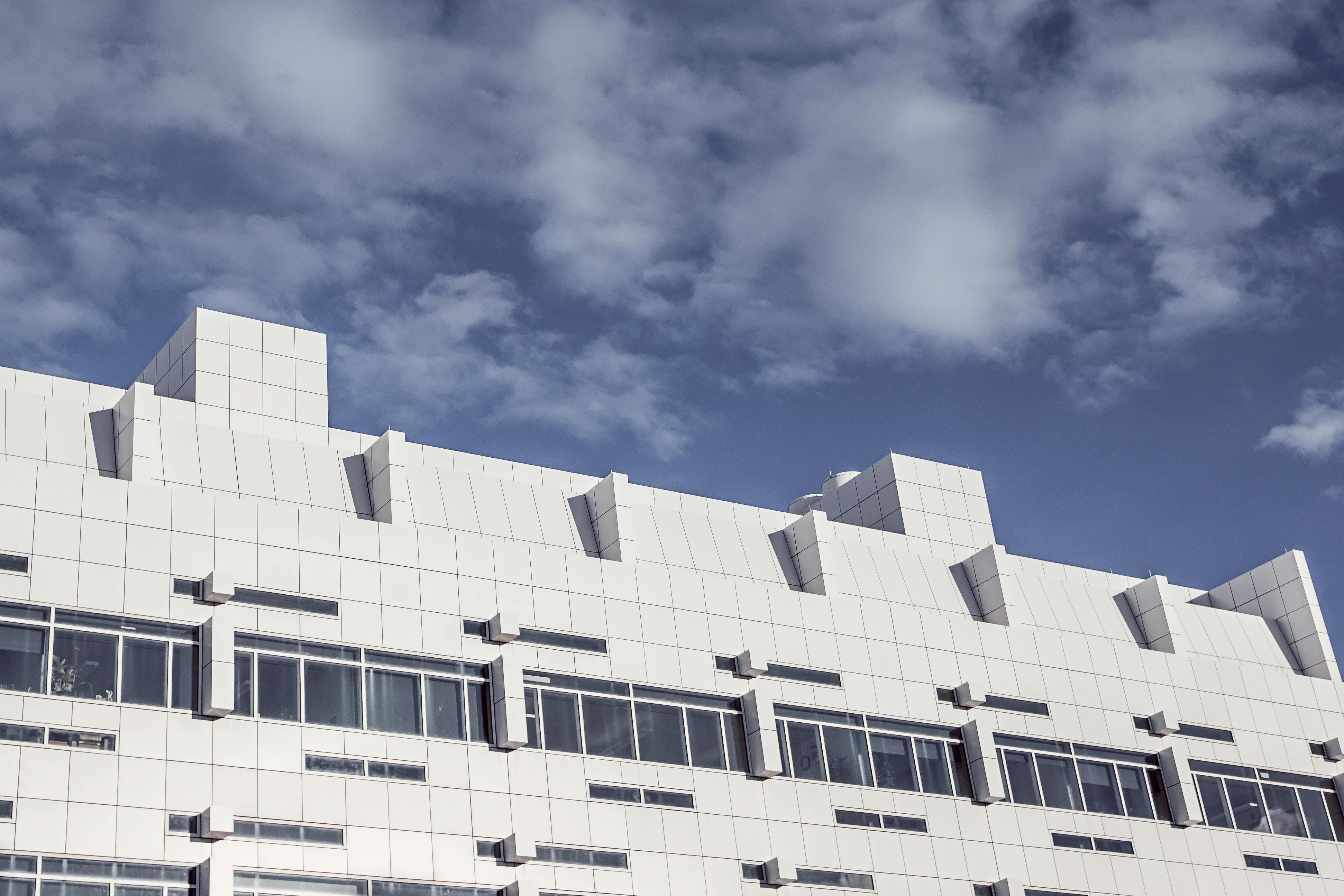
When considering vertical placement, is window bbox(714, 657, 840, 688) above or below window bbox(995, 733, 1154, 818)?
above

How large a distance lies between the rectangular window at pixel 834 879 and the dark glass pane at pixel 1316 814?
19.7 metres

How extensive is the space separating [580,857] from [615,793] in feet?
7.25

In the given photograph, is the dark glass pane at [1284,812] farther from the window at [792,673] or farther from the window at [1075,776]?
the window at [792,673]

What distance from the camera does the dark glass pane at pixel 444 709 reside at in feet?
140

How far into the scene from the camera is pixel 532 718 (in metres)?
44.0

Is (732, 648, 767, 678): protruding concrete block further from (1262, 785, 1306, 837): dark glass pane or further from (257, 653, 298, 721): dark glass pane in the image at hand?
(1262, 785, 1306, 837): dark glass pane

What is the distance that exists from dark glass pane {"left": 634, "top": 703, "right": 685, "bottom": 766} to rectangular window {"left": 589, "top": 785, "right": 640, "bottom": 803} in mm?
1104

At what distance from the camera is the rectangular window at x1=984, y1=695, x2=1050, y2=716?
52.4 meters

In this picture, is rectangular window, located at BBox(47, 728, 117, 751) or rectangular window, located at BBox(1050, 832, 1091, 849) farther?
rectangular window, located at BBox(1050, 832, 1091, 849)

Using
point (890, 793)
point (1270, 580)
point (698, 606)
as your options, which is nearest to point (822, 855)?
point (890, 793)

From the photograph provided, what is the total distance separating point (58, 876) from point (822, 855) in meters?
20.9

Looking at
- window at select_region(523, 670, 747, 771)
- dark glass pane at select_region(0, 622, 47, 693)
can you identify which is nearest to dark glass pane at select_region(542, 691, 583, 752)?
window at select_region(523, 670, 747, 771)

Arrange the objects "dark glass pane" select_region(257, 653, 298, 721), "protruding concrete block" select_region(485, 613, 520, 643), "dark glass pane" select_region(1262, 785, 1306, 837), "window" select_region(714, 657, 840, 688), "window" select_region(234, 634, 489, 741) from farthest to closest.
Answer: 1. "dark glass pane" select_region(1262, 785, 1306, 837)
2. "window" select_region(714, 657, 840, 688)
3. "protruding concrete block" select_region(485, 613, 520, 643)
4. "window" select_region(234, 634, 489, 741)
5. "dark glass pane" select_region(257, 653, 298, 721)

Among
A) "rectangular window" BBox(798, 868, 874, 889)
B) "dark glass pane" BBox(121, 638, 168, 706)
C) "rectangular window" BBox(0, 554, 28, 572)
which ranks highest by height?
"rectangular window" BBox(0, 554, 28, 572)
